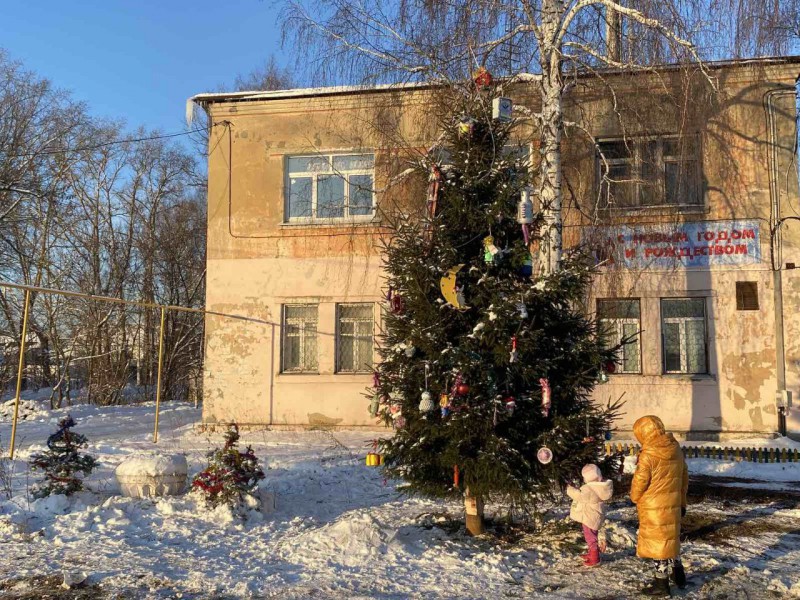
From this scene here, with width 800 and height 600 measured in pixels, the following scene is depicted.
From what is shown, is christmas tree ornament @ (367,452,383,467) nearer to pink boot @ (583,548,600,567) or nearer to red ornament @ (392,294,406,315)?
red ornament @ (392,294,406,315)

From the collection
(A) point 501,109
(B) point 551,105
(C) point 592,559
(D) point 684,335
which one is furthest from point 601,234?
(C) point 592,559

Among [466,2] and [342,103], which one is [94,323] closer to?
[342,103]

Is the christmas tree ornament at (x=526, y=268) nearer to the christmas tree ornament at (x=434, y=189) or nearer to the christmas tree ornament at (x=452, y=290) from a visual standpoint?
the christmas tree ornament at (x=452, y=290)

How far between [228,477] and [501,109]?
481cm

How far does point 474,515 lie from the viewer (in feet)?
22.0

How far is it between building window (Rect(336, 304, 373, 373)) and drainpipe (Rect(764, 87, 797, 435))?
8.33 metres

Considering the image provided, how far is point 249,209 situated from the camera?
15883 mm

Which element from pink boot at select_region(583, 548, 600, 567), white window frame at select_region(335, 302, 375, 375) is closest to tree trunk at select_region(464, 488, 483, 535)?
pink boot at select_region(583, 548, 600, 567)

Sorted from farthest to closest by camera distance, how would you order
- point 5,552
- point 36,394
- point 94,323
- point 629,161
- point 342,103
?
point 36,394 < point 94,323 < point 342,103 < point 629,161 < point 5,552

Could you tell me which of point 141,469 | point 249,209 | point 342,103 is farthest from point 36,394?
point 141,469

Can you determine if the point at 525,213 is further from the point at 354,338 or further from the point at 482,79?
the point at 354,338

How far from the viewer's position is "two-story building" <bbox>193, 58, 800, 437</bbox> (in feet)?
40.3

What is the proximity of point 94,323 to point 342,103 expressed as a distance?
17150mm

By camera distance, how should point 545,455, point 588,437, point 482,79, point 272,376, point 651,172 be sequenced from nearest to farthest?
point 545,455
point 588,437
point 482,79
point 651,172
point 272,376
